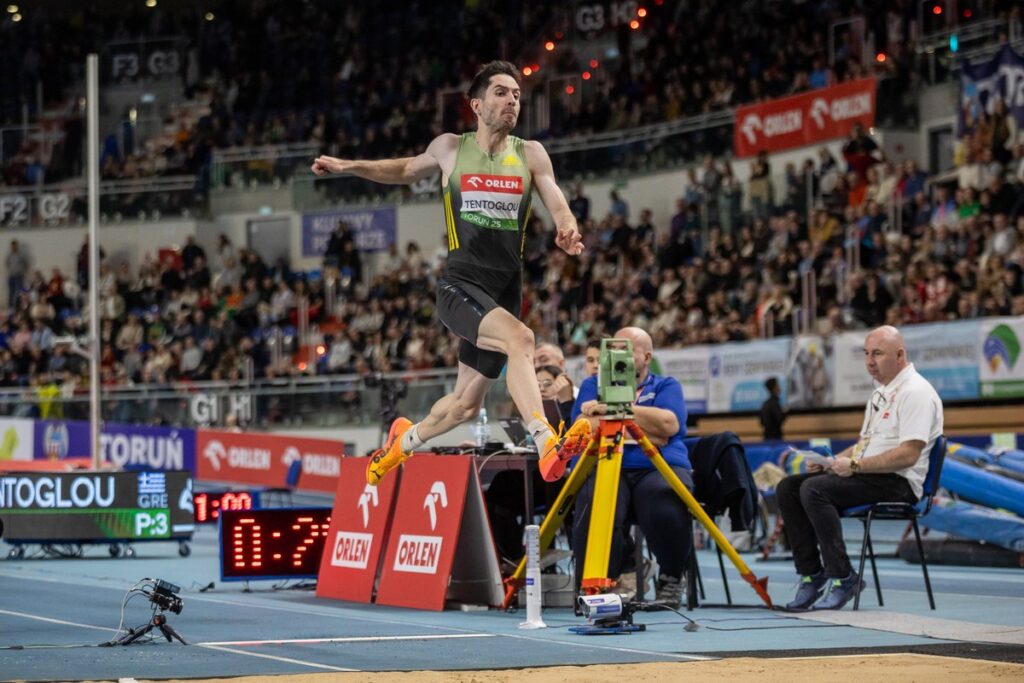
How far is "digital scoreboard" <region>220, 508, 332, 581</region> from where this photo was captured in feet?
40.0

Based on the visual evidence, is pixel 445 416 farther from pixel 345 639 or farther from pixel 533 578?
pixel 345 639

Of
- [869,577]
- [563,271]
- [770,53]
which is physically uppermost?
[770,53]

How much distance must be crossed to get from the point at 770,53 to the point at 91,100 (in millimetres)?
13741

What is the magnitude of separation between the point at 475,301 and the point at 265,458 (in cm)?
1724

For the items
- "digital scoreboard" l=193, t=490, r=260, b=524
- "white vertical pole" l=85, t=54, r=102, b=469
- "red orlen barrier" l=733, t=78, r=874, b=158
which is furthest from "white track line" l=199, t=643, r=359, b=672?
"red orlen barrier" l=733, t=78, r=874, b=158

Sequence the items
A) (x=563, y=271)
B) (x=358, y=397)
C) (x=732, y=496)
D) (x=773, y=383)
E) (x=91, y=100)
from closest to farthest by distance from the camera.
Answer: (x=732, y=496), (x=91, y=100), (x=773, y=383), (x=358, y=397), (x=563, y=271)

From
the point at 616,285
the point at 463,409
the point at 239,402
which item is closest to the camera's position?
the point at 463,409

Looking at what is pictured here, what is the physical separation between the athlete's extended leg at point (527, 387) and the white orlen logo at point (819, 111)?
18.8 meters

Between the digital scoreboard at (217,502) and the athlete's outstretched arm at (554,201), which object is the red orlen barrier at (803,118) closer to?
the digital scoreboard at (217,502)

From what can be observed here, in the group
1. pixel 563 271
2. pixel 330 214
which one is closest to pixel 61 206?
pixel 330 214

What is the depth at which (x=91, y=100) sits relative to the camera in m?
18.3

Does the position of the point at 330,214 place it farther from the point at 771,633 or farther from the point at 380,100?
the point at 771,633

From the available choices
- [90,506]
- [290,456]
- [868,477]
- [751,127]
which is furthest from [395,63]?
[868,477]

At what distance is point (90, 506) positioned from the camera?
16.0 m
